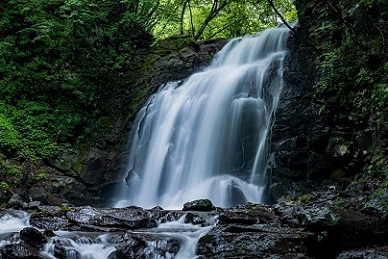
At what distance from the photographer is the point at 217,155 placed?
1204cm

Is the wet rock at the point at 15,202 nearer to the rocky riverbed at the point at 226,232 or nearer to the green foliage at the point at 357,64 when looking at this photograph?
the rocky riverbed at the point at 226,232

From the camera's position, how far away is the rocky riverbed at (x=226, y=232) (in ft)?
19.2

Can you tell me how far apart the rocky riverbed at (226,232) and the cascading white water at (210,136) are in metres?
2.86

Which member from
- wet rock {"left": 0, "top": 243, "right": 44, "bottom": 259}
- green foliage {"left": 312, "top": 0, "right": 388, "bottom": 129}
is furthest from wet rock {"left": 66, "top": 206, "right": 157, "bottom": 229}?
green foliage {"left": 312, "top": 0, "right": 388, "bottom": 129}

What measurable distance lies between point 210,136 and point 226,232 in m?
6.04

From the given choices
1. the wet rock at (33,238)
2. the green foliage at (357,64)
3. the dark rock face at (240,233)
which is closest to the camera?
the dark rock face at (240,233)

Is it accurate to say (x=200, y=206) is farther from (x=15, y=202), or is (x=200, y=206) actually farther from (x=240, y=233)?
(x=15, y=202)

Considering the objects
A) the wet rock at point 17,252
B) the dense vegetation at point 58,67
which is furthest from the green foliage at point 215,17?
the wet rock at point 17,252

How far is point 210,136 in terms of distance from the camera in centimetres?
1262

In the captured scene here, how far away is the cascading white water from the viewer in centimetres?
1132

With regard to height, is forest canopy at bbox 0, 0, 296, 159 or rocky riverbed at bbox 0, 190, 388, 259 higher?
forest canopy at bbox 0, 0, 296, 159

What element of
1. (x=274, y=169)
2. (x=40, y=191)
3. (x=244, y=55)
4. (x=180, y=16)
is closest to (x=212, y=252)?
(x=274, y=169)

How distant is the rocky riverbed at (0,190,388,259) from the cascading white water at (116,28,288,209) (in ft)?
9.38

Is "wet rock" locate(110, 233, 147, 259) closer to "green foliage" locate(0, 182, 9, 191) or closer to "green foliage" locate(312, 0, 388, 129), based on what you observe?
"green foliage" locate(312, 0, 388, 129)
